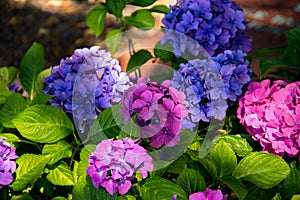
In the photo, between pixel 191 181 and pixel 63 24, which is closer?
pixel 191 181

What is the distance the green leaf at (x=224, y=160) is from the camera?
1.61 meters

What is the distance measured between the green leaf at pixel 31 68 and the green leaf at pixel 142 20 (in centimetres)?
37

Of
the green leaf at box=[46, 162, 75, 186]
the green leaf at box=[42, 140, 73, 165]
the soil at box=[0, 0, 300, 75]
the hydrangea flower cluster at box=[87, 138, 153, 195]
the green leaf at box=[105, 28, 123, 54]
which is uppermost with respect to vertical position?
the hydrangea flower cluster at box=[87, 138, 153, 195]

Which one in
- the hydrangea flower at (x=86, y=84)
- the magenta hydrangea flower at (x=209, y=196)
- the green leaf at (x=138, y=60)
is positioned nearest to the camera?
the magenta hydrangea flower at (x=209, y=196)

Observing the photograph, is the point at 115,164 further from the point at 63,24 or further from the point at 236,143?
the point at 63,24

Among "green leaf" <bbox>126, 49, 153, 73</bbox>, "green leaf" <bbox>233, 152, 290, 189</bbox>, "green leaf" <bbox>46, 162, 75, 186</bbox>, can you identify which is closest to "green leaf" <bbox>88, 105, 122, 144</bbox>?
"green leaf" <bbox>46, 162, 75, 186</bbox>

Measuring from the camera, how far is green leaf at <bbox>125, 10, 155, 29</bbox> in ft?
7.43

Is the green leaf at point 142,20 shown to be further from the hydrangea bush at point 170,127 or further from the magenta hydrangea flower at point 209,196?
the magenta hydrangea flower at point 209,196

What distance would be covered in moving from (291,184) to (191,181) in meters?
0.26

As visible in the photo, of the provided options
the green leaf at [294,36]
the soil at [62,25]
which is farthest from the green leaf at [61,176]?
the soil at [62,25]

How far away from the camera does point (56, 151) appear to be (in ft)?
5.59

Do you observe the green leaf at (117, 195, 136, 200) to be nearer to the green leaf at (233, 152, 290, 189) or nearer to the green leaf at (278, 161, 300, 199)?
the green leaf at (233, 152, 290, 189)

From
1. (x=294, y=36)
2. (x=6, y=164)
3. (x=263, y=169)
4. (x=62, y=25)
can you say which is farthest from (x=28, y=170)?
(x=62, y=25)

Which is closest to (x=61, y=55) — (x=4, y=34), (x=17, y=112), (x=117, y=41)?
(x=4, y=34)
